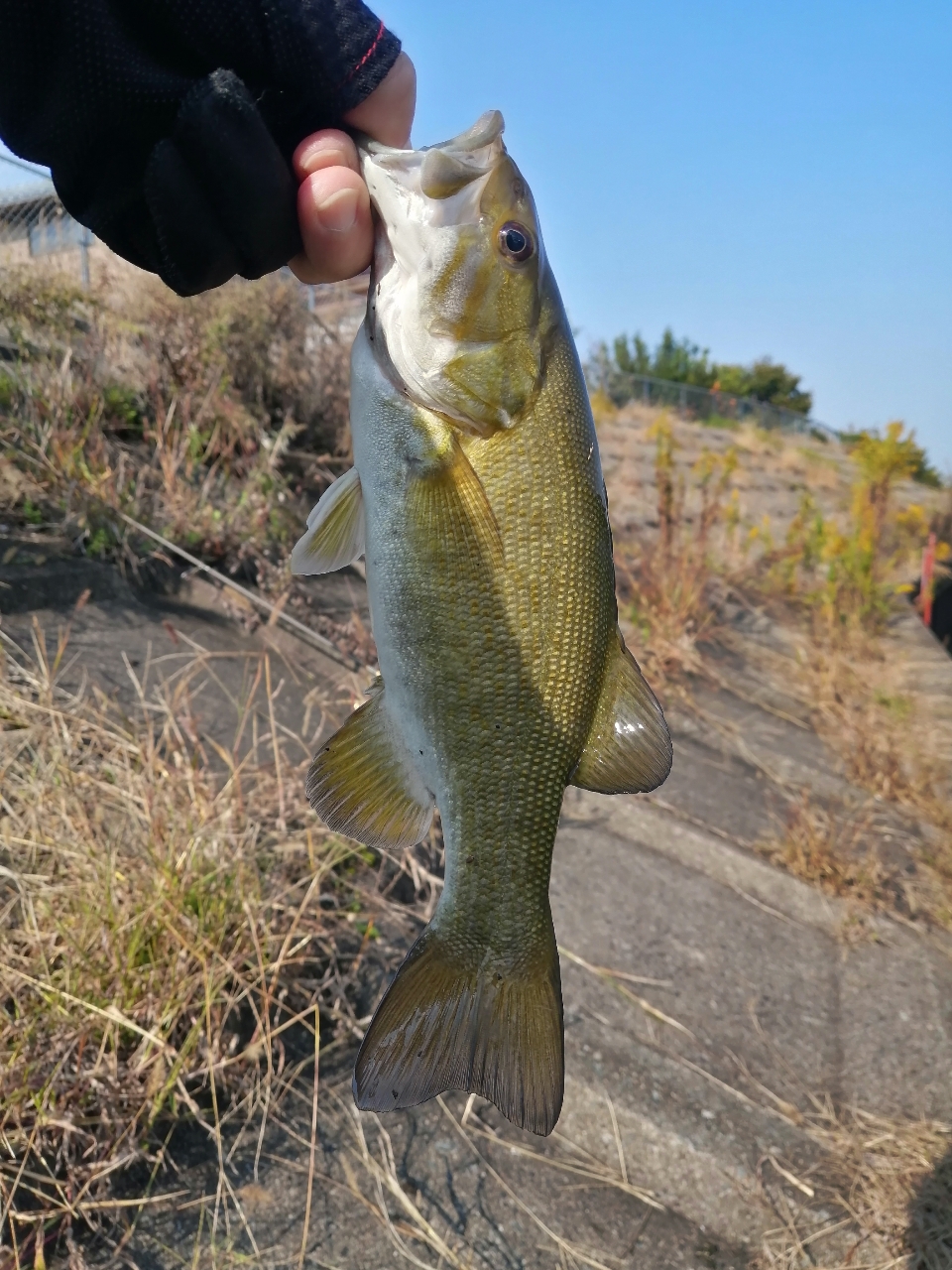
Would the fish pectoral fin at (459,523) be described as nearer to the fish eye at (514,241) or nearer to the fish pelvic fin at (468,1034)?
the fish eye at (514,241)

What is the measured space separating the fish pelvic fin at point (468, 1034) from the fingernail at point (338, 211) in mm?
1290

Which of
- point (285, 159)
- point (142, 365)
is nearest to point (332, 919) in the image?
point (285, 159)

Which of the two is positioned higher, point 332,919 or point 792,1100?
point 332,919

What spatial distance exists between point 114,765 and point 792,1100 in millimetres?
3000

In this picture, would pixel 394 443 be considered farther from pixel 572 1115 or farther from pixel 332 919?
pixel 572 1115

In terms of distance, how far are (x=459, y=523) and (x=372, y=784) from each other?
513 mm

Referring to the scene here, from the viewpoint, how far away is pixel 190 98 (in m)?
1.44

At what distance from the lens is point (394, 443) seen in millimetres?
1568

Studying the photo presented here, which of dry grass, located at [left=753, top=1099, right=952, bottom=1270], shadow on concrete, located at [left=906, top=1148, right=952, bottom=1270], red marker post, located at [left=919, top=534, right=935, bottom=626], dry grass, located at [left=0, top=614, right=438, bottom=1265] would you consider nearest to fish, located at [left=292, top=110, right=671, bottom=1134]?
dry grass, located at [left=0, top=614, right=438, bottom=1265]

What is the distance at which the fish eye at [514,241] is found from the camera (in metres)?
1.61

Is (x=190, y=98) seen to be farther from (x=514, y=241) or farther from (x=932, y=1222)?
(x=932, y=1222)

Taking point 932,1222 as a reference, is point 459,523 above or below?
above

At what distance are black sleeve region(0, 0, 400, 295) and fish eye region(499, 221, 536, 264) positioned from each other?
0.34 m

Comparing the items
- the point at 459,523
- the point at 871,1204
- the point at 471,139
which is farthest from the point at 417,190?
the point at 871,1204
